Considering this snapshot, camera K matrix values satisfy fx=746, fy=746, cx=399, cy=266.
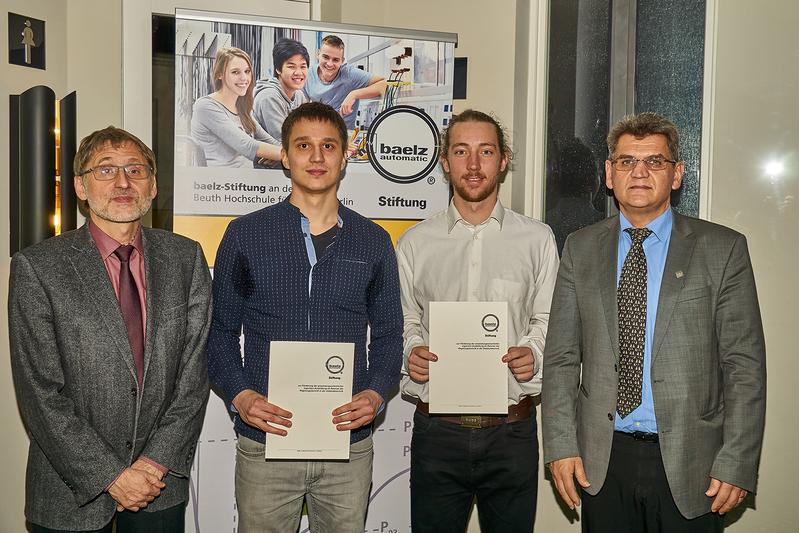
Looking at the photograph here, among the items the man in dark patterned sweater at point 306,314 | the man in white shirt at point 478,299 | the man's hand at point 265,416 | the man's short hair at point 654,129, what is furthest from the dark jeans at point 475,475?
the man's short hair at point 654,129

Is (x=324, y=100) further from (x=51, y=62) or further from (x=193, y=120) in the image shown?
(x=51, y=62)

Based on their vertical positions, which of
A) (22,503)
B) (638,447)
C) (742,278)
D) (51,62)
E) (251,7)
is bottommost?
(22,503)

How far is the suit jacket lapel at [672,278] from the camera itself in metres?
2.41

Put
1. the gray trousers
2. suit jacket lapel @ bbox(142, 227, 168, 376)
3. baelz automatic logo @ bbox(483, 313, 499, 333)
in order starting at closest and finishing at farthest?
suit jacket lapel @ bbox(142, 227, 168, 376) → the gray trousers → baelz automatic logo @ bbox(483, 313, 499, 333)

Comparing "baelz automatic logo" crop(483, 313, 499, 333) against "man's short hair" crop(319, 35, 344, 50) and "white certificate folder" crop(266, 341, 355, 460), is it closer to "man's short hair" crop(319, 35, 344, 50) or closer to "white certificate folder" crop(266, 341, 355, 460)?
"white certificate folder" crop(266, 341, 355, 460)

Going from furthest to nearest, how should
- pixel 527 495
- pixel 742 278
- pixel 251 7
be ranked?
pixel 251 7, pixel 527 495, pixel 742 278

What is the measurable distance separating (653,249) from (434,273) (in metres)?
0.89

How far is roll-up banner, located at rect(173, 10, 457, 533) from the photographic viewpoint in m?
3.45

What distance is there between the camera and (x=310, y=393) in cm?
261

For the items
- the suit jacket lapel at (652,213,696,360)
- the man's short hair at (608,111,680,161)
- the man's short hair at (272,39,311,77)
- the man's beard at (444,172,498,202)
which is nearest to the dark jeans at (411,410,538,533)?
the suit jacket lapel at (652,213,696,360)

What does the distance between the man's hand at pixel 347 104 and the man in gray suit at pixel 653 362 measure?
1403mm

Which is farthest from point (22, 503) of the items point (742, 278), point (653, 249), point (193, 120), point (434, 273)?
point (742, 278)

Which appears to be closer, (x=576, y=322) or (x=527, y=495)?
(x=576, y=322)

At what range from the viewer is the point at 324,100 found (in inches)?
140
